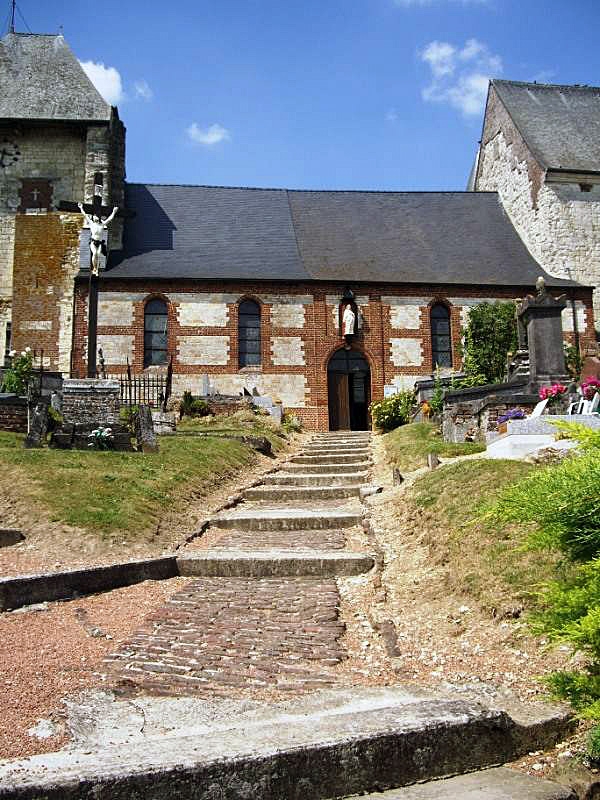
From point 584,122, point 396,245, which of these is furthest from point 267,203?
point 584,122

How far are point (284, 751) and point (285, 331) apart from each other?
23325 mm

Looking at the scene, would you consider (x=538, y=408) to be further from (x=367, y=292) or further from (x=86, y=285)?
(x=86, y=285)

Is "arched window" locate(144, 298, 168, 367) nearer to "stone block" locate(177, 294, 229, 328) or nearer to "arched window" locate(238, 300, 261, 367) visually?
"stone block" locate(177, 294, 229, 328)

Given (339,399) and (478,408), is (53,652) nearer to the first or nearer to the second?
(478,408)

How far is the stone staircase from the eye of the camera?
3.21 m

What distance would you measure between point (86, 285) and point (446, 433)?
1541 centimetres

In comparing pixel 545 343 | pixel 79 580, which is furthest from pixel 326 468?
pixel 79 580

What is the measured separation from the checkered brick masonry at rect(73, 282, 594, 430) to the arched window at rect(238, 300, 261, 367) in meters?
0.24

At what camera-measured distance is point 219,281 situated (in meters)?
26.1

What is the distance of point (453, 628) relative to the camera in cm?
549

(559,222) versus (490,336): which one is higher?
(559,222)

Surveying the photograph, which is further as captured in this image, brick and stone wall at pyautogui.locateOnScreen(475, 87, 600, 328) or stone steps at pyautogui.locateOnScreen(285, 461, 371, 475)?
brick and stone wall at pyautogui.locateOnScreen(475, 87, 600, 328)

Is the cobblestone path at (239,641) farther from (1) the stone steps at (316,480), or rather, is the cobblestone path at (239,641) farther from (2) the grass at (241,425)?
(2) the grass at (241,425)

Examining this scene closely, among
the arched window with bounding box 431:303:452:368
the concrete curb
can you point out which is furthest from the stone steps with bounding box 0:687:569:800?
the arched window with bounding box 431:303:452:368
